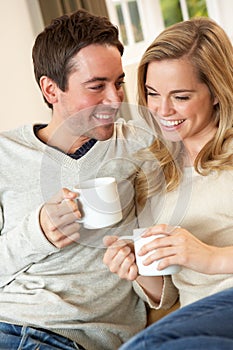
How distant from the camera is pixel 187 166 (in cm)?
150

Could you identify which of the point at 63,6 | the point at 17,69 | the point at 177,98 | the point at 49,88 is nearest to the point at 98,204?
the point at 177,98

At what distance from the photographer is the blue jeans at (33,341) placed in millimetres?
1337

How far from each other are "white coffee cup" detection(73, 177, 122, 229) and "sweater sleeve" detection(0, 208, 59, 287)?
0.46 feet

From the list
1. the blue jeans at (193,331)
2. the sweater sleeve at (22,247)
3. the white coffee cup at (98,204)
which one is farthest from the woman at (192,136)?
the blue jeans at (193,331)

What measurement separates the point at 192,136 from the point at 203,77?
15cm

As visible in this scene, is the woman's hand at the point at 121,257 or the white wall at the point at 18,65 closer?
the woman's hand at the point at 121,257

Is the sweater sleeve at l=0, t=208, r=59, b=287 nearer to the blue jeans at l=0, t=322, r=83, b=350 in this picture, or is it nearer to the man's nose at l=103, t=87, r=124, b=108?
the blue jeans at l=0, t=322, r=83, b=350

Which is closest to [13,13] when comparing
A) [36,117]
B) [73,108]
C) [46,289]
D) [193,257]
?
[36,117]

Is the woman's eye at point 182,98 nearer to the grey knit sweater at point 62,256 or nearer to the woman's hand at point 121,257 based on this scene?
the grey knit sweater at point 62,256

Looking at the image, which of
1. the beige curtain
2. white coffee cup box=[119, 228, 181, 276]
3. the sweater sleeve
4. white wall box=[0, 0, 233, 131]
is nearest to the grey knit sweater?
the sweater sleeve

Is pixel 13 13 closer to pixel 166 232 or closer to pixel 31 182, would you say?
pixel 31 182

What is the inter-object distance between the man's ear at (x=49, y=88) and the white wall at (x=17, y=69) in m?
1.70

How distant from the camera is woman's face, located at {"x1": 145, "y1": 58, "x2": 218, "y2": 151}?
139 centimetres

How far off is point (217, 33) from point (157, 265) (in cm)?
55
